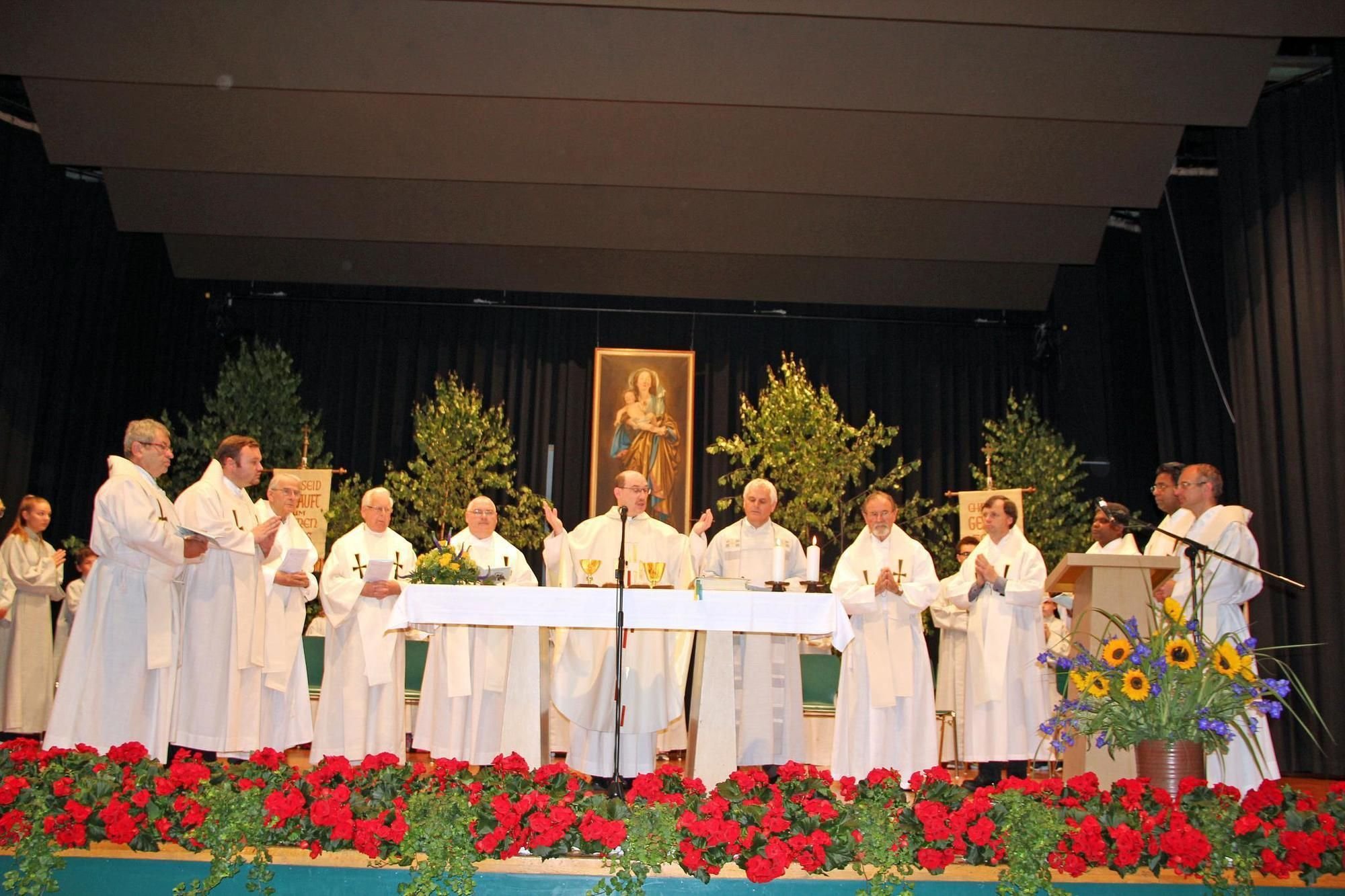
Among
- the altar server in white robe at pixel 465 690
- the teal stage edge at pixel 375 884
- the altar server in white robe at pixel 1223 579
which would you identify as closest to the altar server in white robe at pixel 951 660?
the altar server in white robe at pixel 1223 579

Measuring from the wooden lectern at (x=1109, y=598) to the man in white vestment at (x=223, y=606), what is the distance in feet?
12.7

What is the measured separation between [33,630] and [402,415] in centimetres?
438

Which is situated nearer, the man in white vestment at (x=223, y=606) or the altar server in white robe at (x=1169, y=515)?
the man in white vestment at (x=223, y=606)

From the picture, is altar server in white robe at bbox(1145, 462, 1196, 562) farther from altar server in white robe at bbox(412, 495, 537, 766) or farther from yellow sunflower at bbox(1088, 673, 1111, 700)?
altar server in white robe at bbox(412, 495, 537, 766)

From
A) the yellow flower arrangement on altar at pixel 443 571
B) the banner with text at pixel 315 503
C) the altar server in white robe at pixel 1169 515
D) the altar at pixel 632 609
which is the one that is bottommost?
the altar at pixel 632 609

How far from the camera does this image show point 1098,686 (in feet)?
13.3

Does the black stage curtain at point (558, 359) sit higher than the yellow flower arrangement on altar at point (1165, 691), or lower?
higher

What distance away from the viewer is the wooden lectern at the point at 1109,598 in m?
4.85

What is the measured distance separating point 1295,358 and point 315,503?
793 centimetres

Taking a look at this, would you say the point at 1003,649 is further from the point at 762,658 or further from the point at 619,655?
the point at 619,655

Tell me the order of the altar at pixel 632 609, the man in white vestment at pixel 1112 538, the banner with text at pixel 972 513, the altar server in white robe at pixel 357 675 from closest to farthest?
the altar at pixel 632 609 → the altar server in white robe at pixel 357 675 → the man in white vestment at pixel 1112 538 → the banner with text at pixel 972 513

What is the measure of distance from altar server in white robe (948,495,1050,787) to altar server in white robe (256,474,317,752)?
391 cm

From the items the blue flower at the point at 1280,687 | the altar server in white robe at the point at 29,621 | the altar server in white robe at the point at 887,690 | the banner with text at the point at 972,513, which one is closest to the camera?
the blue flower at the point at 1280,687

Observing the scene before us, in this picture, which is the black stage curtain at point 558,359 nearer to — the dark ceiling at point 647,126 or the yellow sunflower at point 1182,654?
the dark ceiling at point 647,126
